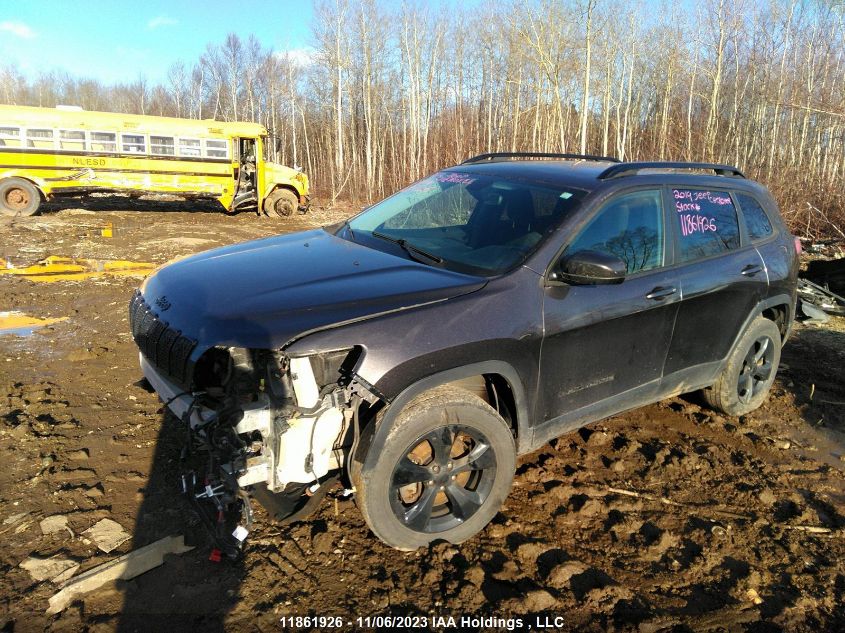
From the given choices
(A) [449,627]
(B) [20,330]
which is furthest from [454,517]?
(B) [20,330]

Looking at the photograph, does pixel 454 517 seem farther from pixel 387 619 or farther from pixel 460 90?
pixel 460 90

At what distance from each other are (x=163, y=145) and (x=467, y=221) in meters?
15.3

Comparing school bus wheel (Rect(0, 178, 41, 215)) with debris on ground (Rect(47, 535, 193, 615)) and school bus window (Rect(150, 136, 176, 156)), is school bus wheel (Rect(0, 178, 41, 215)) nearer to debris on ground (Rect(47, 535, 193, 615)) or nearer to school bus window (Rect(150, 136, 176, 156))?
school bus window (Rect(150, 136, 176, 156))

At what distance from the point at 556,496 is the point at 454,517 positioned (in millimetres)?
815

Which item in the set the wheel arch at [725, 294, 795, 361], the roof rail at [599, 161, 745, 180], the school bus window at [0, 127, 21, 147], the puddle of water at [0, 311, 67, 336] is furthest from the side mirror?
the school bus window at [0, 127, 21, 147]

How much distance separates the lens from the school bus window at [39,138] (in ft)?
49.5

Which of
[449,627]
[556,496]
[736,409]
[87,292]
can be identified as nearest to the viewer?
[449,627]

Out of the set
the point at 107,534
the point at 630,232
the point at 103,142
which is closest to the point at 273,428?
the point at 107,534

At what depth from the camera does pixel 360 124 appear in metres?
34.2

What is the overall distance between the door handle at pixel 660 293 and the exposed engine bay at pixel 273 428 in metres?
1.86

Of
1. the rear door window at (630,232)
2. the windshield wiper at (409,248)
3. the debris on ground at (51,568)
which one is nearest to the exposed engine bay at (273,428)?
the debris on ground at (51,568)

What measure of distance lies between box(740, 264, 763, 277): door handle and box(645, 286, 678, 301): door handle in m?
0.88

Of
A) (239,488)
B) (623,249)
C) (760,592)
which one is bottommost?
(760,592)

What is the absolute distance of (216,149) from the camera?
16750 mm
